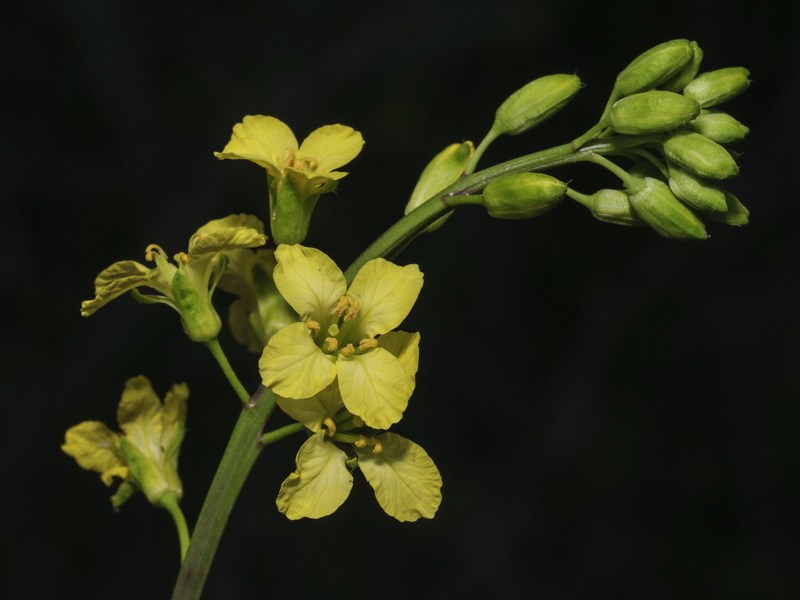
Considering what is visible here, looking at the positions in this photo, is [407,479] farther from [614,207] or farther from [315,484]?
[614,207]

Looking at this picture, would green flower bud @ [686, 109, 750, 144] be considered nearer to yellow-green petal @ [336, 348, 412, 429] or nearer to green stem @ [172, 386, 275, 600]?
yellow-green petal @ [336, 348, 412, 429]

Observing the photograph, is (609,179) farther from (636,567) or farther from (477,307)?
(636,567)

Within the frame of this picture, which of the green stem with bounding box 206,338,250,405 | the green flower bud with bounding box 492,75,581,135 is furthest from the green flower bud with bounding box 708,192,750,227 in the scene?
the green stem with bounding box 206,338,250,405

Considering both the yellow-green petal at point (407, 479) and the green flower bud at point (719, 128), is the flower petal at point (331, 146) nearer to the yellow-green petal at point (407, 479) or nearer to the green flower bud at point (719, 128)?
the yellow-green petal at point (407, 479)

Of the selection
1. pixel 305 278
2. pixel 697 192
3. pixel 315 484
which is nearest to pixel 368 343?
pixel 305 278

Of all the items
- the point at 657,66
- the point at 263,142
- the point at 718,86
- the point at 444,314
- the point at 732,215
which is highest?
the point at 263,142
